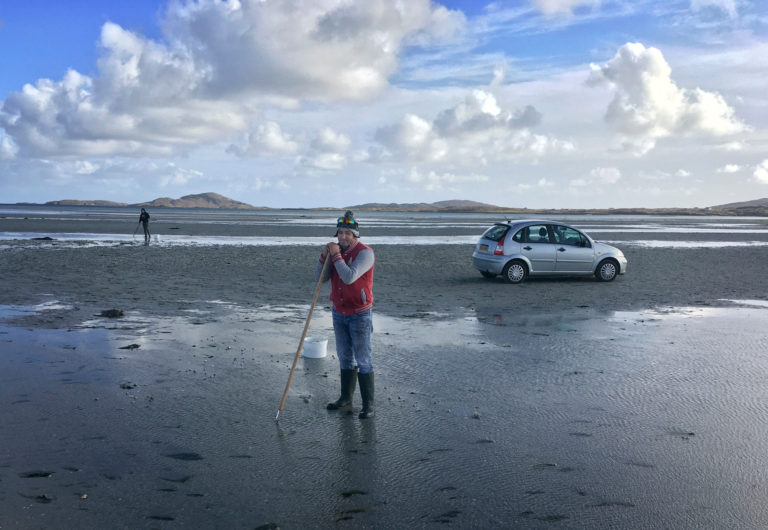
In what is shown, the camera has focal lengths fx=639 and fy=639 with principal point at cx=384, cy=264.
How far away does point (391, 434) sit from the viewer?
18.9 feet

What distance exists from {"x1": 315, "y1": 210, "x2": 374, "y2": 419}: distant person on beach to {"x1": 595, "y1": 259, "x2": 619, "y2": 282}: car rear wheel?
43.2 feet

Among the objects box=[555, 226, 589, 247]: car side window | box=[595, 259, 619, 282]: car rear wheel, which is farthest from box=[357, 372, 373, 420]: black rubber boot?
box=[595, 259, 619, 282]: car rear wheel

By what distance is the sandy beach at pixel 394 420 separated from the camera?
434 cm

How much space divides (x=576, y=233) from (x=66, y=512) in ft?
52.5

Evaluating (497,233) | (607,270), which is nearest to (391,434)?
(497,233)

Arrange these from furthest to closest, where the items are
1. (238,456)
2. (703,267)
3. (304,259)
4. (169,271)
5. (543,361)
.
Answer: (304,259), (703,267), (169,271), (543,361), (238,456)

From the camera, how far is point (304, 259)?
941 inches

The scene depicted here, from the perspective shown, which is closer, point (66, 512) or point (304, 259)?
point (66, 512)

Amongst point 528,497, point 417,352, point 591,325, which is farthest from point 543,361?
point 528,497

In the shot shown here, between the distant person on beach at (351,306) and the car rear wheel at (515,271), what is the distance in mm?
11395

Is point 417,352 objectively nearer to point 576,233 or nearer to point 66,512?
point 66,512

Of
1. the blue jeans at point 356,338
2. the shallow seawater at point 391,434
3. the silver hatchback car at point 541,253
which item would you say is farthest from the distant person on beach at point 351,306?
the silver hatchback car at point 541,253

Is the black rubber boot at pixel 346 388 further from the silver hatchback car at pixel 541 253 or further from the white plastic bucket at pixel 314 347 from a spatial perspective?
the silver hatchback car at pixel 541 253

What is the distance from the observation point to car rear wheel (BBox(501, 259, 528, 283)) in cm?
1745
